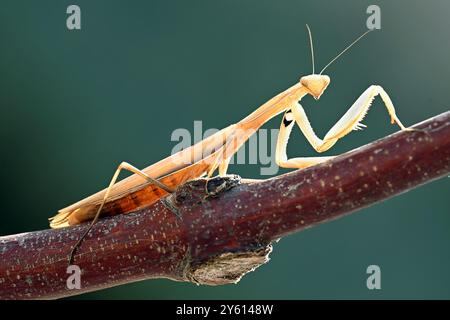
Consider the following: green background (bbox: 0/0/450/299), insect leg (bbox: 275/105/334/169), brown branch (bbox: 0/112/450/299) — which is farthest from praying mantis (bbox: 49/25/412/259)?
green background (bbox: 0/0/450/299)

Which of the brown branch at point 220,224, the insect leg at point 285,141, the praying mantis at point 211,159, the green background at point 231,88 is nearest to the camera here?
the brown branch at point 220,224

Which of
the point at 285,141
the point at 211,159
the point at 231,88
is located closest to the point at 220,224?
the point at 211,159

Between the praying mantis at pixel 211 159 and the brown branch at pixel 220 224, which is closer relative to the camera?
the brown branch at pixel 220 224

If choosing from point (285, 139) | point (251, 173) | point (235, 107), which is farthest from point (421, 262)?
point (285, 139)

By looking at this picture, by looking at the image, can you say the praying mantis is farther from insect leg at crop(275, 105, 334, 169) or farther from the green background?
the green background

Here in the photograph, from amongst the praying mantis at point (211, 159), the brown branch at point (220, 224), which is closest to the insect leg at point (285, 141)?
the praying mantis at point (211, 159)

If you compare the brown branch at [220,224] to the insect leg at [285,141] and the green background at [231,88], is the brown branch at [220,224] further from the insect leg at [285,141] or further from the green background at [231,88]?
the green background at [231,88]

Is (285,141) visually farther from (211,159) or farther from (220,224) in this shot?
(220,224)

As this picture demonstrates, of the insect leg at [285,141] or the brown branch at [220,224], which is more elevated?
the insect leg at [285,141]
